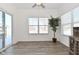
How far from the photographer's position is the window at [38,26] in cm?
252

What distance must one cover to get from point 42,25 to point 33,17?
29 centimetres

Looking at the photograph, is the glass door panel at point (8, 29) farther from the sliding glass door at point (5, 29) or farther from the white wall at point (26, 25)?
the white wall at point (26, 25)

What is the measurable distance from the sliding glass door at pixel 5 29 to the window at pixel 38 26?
488mm

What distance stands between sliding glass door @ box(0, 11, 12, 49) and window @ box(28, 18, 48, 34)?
1.60 feet

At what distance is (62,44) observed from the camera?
2855 mm

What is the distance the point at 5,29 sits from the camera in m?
2.23

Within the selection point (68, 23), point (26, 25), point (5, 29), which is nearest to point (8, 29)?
point (5, 29)

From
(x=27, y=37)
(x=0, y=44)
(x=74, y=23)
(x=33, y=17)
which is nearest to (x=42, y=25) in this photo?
(x=33, y=17)

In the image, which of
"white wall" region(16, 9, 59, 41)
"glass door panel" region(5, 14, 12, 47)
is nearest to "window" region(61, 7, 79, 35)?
"white wall" region(16, 9, 59, 41)

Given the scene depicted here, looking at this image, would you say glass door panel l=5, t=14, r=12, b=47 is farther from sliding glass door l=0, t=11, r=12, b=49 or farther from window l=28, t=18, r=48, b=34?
window l=28, t=18, r=48, b=34

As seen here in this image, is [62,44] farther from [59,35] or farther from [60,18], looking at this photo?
[60,18]

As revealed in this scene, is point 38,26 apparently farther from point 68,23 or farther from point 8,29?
point 68,23

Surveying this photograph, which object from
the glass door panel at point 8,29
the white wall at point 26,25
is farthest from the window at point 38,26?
the glass door panel at point 8,29

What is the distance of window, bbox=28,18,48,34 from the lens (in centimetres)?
252
